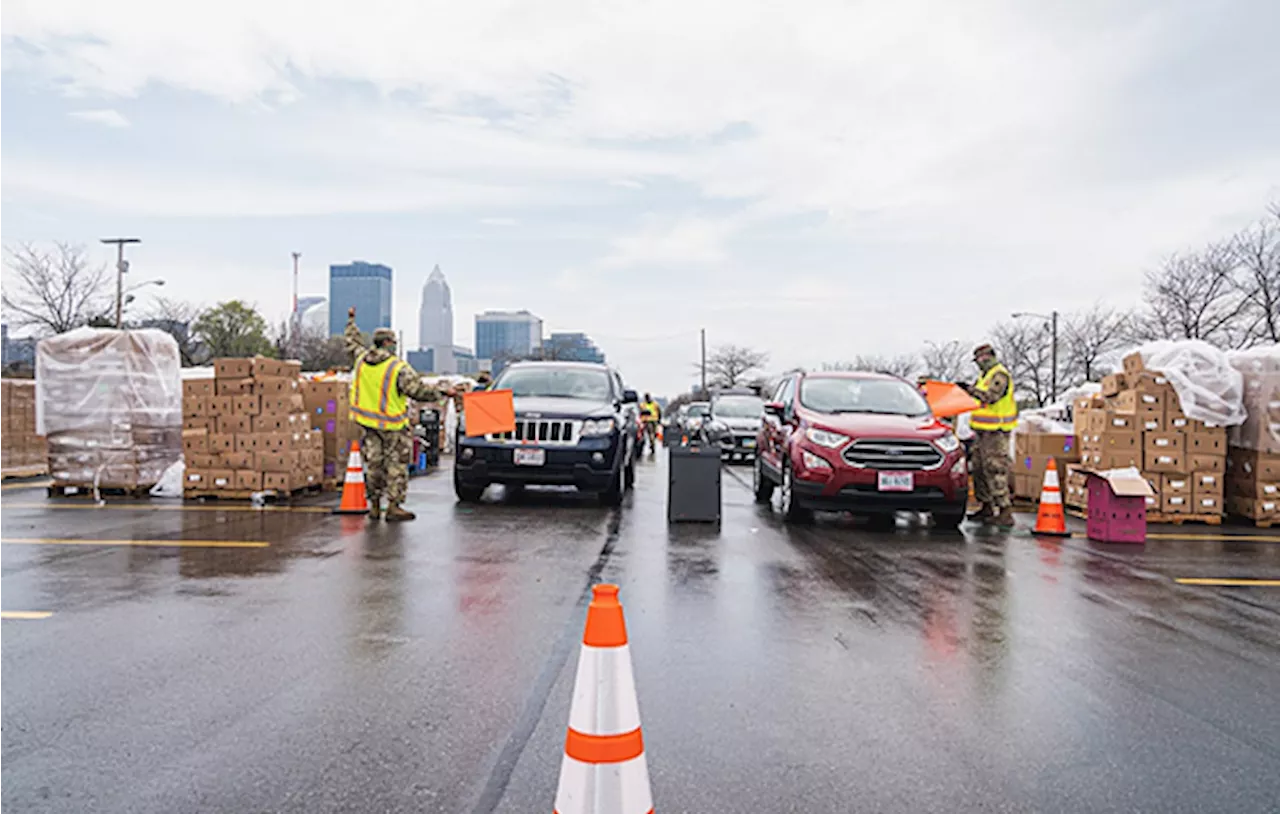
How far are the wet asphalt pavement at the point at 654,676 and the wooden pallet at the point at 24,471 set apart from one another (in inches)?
316

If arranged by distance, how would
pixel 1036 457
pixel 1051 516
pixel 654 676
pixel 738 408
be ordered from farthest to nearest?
pixel 738 408
pixel 1036 457
pixel 1051 516
pixel 654 676

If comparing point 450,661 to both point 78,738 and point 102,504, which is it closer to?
point 78,738

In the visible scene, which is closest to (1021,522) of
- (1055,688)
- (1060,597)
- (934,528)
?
(934,528)

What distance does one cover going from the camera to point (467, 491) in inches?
441

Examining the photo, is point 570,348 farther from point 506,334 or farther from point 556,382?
point 556,382

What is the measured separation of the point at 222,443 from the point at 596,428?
15.9 feet

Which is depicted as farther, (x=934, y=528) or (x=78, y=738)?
(x=934, y=528)

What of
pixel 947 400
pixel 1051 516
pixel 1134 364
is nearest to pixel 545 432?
pixel 947 400

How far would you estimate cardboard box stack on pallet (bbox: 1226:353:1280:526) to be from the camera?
10.9 meters

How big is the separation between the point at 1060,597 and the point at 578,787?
5234 mm

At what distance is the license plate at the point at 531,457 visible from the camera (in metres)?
10.4

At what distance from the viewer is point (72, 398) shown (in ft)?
38.0

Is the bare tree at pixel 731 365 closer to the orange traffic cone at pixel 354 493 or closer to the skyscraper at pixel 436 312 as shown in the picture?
the skyscraper at pixel 436 312

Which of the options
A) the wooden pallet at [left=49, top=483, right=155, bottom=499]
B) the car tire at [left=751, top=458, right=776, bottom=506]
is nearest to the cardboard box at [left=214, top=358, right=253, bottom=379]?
the wooden pallet at [left=49, top=483, right=155, bottom=499]
